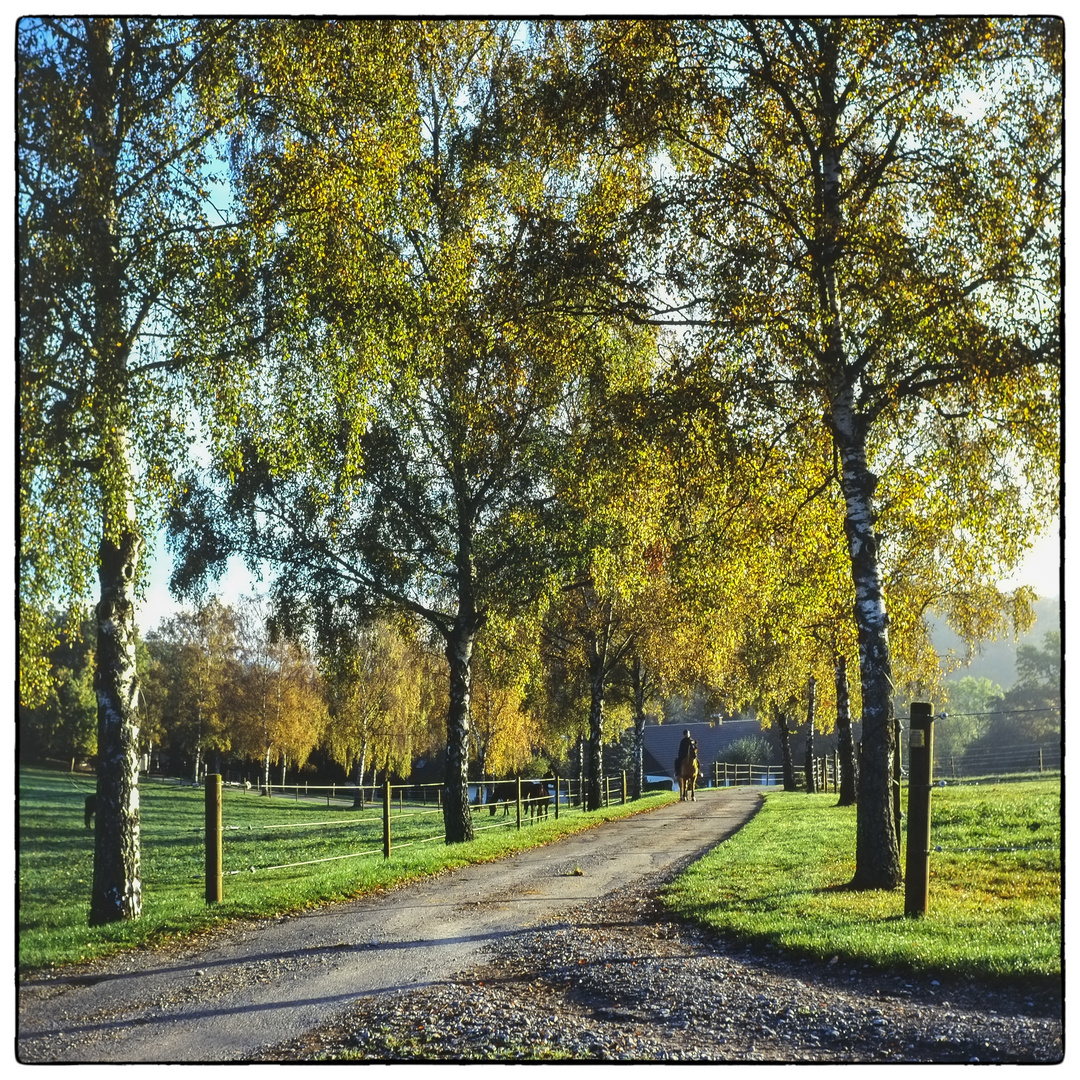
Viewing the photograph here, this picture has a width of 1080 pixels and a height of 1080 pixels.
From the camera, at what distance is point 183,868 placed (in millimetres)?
12938

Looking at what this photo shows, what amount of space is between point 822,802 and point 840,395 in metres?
16.6

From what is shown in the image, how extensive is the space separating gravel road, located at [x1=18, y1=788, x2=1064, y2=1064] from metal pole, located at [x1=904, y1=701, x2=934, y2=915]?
1.38 metres

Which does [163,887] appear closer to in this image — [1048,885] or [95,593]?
[95,593]

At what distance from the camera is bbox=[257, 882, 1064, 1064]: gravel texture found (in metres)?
4.87

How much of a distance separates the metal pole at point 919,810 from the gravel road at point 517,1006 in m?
1.38

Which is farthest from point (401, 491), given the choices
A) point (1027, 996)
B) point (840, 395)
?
point (1027, 996)

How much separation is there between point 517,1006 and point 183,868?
30.2 feet

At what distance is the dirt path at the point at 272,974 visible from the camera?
5.05 meters

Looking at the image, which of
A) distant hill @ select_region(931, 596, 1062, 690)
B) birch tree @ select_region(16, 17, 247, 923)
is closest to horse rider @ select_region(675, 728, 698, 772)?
distant hill @ select_region(931, 596, 1062, 690)

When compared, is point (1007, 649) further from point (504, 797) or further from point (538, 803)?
point (504, 797)

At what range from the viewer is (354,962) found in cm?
656

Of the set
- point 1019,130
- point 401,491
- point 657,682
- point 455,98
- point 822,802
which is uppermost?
point 455,98

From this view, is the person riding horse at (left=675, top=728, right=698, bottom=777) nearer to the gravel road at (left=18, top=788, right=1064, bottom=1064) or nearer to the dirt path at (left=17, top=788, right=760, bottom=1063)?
the dirt path at (left=17, top=788, right=760, bottom=1063)
